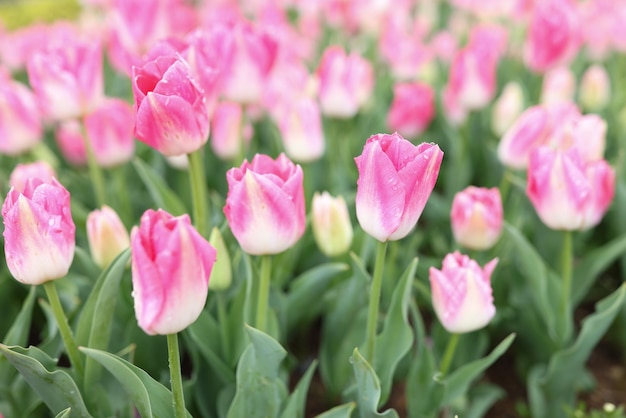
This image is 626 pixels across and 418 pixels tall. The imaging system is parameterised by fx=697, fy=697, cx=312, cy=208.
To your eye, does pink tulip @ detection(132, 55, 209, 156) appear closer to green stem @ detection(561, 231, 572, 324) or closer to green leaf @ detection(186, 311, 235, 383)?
green leaf @ detection(186, 311, 235, 383)

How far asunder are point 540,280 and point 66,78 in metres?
1.07

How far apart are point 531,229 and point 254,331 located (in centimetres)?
102

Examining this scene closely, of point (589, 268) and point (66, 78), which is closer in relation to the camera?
point (66, 78)

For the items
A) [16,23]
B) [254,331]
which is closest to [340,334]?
[254,331]

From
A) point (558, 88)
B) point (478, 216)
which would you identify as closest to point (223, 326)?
point (478, 216)

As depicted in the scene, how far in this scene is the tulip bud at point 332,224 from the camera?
136 centimetres

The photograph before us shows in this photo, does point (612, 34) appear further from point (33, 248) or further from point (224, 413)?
point (33, 248)

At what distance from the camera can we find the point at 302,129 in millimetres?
1607

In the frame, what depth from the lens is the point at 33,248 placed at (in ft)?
3.11

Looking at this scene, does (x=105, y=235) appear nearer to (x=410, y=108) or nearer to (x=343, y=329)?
(x=343, y=329)

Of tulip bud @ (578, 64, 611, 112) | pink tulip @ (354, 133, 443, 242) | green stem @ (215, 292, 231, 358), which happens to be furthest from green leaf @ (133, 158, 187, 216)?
tulip bud @ (578, 64, 611, 112)

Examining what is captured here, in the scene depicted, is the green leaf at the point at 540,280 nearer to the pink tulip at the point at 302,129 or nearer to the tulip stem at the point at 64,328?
the pink tulip at the point at 302,129

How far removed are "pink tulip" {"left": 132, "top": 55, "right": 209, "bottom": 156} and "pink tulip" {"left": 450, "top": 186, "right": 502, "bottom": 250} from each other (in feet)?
1.82

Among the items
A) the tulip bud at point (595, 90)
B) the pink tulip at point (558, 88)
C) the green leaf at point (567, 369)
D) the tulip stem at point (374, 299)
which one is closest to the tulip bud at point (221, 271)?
the tulip stem at point (374, 299)
